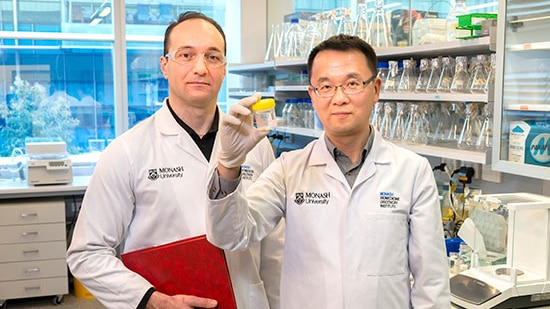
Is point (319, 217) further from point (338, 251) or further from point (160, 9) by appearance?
point (160, 9)

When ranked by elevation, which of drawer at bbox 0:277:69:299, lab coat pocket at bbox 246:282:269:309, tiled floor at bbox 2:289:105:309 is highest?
lab coat pocket at bbox 246:282:269:309

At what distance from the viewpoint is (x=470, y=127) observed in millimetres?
2379

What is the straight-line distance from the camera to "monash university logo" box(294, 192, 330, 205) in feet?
4.89

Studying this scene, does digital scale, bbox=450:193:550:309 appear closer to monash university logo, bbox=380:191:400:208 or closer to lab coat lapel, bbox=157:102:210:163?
monash university logo, bbox=380:191:400:208

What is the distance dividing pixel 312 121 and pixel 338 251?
2.03m

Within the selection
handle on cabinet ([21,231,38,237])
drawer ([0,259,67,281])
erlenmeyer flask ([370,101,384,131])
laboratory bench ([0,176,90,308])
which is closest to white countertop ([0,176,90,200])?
laboratory bench ([0,176,90,308])

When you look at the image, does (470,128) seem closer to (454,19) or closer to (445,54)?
(445,54)

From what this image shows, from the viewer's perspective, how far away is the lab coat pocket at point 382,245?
1422mm

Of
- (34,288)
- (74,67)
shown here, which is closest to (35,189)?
(34,288)

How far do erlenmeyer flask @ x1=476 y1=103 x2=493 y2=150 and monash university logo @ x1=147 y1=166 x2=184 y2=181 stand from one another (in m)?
1.23

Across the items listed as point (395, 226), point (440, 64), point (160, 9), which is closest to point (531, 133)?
point (440, 64)

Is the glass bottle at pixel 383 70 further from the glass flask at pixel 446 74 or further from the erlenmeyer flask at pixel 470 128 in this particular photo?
the erlenmeyer flask at pixel 470 128

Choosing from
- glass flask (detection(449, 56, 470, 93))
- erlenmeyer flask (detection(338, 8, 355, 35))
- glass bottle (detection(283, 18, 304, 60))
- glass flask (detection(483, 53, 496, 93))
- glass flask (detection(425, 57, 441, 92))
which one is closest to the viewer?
glass flask (detection(483, 53, 496, 93))

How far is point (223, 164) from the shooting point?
1.31 metres
